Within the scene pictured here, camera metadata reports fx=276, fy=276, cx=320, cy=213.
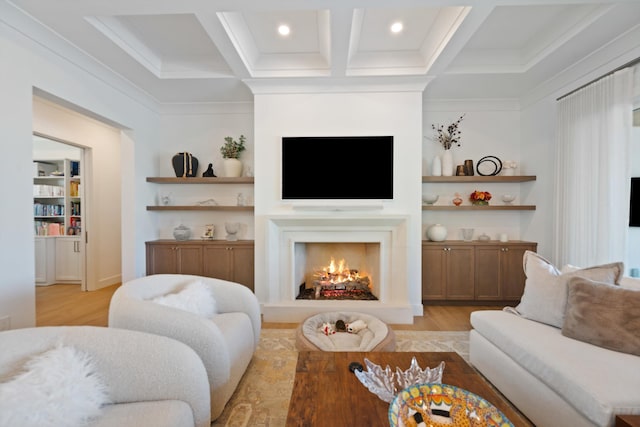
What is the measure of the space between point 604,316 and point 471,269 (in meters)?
1.99

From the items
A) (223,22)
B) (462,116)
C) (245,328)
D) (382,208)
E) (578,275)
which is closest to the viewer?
(578,275)

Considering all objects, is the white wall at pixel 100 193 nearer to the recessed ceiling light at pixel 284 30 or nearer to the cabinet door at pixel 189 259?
the cabinet door at pixel 189 259

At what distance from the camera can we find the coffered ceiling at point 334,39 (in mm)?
2072

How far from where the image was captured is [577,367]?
136 cm

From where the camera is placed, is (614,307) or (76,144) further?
(76,144)

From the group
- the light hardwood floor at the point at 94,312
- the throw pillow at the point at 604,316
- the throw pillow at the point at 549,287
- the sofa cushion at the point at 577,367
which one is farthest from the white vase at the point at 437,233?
the throw pillow at the point at 604,316

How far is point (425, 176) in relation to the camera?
11.9ft

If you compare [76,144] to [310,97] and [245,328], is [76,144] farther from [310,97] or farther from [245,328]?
[245,328]

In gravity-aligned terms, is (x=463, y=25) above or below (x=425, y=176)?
above

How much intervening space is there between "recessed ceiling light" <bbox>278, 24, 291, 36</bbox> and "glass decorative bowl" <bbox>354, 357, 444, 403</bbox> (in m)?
2.81

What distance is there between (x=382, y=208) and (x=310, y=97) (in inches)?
62.2

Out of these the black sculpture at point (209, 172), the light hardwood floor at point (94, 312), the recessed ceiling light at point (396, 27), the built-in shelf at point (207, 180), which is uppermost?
the recessed ceiling light at point (396, 27)

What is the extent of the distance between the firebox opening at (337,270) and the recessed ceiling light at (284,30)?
2243mm

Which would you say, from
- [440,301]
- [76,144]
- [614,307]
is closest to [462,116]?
[440,301]
